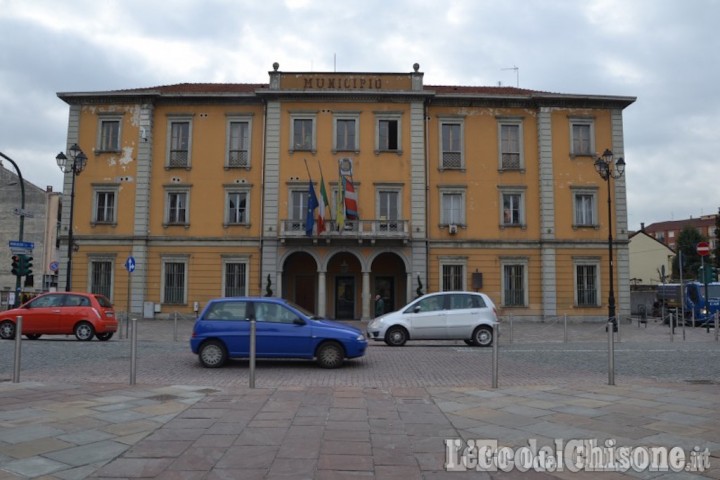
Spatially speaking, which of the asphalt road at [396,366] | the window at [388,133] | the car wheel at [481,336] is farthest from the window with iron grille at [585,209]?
the car wheel at [481,336]

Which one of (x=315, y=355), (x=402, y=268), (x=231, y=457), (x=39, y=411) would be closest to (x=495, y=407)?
(x=231, y=457)

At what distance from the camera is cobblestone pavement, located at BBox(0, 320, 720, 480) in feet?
17.0

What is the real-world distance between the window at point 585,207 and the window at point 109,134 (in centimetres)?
2591

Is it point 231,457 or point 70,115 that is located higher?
point 70,115

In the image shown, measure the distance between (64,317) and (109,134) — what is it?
17.0 meters

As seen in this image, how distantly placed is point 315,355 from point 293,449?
6.60 meters

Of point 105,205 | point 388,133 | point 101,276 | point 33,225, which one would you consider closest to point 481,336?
point 388,133

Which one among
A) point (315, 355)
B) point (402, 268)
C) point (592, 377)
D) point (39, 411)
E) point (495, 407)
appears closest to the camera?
point (39, 411)

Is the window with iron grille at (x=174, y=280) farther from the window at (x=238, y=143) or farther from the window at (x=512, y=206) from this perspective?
the window at (x=512, y=206)

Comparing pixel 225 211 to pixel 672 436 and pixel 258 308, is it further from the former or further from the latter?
pixel 672 436

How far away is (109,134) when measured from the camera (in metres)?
32.3

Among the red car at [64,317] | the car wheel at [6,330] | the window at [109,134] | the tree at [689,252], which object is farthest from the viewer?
the tree at [689,252]

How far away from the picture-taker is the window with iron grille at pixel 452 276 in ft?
103

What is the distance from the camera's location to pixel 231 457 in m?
5.42
